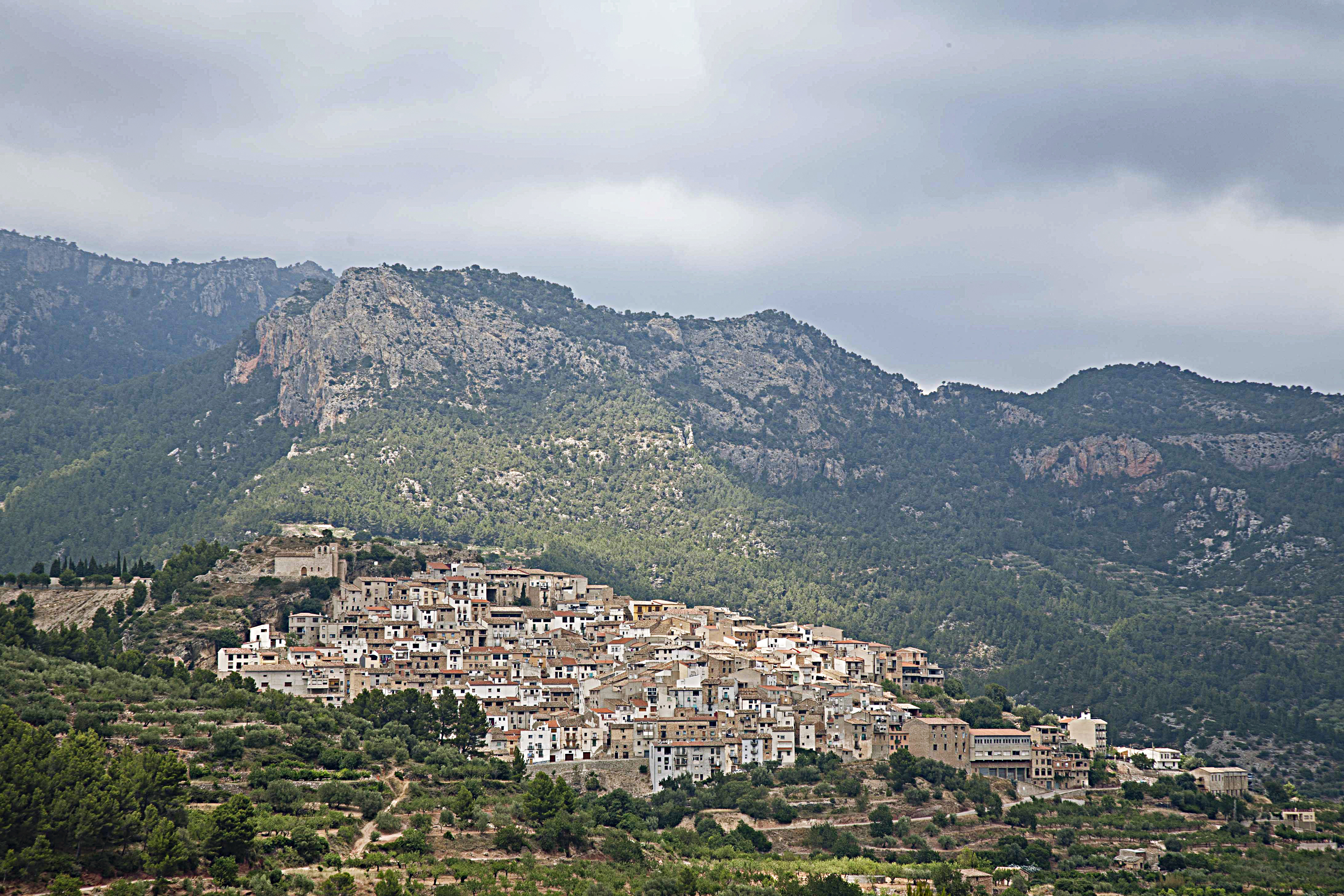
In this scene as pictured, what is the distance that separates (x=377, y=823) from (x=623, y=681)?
85.6 feet

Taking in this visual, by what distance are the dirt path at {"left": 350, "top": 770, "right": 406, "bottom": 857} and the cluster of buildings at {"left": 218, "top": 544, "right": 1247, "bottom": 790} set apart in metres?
10.2

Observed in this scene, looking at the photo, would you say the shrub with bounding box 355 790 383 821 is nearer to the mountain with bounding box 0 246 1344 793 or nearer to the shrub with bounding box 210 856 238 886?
the shrub with bounding box 210 856 238 886

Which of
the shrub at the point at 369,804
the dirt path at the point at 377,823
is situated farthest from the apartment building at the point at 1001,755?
the shrub at the point at 369,804

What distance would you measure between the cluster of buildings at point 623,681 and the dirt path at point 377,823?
10200 mm

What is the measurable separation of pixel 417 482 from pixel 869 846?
85.0 meters

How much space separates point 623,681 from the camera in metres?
93.9

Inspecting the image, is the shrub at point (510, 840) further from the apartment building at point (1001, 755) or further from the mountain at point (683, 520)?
the mountain at point (683, 520)

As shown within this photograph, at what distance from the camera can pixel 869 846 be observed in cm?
8312

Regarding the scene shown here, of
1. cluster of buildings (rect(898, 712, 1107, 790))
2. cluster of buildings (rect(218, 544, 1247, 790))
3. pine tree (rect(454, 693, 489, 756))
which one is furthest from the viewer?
cluster of buildings (rect(898, 712, 1107, 790))

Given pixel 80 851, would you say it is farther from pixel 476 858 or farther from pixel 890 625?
pixel 890 625

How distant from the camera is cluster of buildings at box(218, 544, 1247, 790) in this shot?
89062mm

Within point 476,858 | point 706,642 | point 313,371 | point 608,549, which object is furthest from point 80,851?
point 313,371

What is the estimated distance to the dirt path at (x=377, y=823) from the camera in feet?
217

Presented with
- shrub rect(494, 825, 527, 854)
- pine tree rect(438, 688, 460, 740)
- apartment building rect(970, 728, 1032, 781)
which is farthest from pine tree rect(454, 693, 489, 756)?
apartment building rect(970, 728, 1032, 781)
